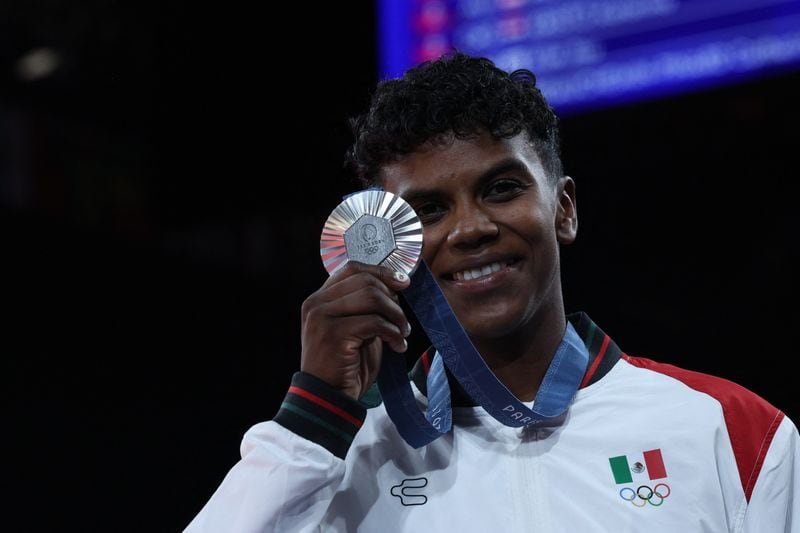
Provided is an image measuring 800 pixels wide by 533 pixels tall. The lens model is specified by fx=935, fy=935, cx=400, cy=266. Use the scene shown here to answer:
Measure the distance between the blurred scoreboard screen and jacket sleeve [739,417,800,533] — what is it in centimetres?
169

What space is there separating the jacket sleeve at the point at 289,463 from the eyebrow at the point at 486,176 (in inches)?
13.7

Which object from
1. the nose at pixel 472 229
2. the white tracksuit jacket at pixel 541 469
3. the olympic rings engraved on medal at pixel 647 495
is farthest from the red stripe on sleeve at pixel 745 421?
the nose at pixel 472 229

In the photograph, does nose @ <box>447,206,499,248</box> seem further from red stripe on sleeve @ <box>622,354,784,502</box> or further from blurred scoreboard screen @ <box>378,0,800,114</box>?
blurred scoreboard screen @ <box>378,0,800,114</box>

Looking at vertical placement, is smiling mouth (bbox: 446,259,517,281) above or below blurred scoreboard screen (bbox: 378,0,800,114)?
below

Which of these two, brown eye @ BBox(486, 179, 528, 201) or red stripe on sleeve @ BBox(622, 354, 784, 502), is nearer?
red stripe on sleeve @ BBox(622, 354, 784, 502)

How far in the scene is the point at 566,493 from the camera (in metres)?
1.29

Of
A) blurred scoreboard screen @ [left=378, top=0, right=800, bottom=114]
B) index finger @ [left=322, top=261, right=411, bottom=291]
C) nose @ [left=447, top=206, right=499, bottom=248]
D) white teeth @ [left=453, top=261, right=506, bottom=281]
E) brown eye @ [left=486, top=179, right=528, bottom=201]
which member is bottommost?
white teeth @ [left=453, top=261, right=506, bottom=281]

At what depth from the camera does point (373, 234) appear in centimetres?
121

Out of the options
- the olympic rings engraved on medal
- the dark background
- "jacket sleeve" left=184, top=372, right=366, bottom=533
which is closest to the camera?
"jacket sleeve" left=184, top=372, right=366, bottom=533

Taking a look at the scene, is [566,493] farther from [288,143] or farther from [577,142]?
[288,143]

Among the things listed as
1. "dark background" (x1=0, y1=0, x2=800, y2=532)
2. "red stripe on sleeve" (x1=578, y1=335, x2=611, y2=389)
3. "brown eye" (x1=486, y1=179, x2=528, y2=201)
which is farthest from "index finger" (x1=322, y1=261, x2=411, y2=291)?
"dark background" (x1=0, y1=0, x2=800, y2=532)

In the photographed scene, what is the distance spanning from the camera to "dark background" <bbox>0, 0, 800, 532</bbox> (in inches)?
119

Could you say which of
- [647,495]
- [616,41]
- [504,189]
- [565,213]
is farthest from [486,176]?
[616,41]

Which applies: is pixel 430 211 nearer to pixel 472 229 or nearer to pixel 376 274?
pixel 472 229
